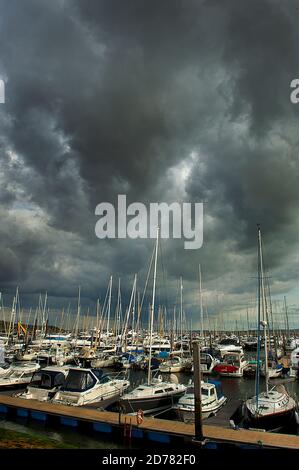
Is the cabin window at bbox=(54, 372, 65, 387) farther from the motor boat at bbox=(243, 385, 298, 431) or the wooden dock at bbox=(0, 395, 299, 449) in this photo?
the motor boat at bbox=(243, 385, 298, 431)

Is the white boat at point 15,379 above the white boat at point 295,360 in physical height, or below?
below

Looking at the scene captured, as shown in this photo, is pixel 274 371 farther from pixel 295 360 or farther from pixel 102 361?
pixel 102 361

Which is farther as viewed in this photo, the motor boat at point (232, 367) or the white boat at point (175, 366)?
the white boat at point (175, 366)

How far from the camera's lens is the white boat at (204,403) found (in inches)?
924

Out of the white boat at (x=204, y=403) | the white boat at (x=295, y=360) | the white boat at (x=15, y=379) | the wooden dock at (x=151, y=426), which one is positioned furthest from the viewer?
the white boat at (x=295, y=360)

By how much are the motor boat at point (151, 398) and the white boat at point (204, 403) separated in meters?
2.49

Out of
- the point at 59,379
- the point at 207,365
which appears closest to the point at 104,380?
the point at 59,379

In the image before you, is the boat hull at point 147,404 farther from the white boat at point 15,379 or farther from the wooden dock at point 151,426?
the white boat at point 15,379

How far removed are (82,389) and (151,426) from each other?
826 cm

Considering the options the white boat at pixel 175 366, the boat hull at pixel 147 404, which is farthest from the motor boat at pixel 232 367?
the boat hull at pixel 147 404
